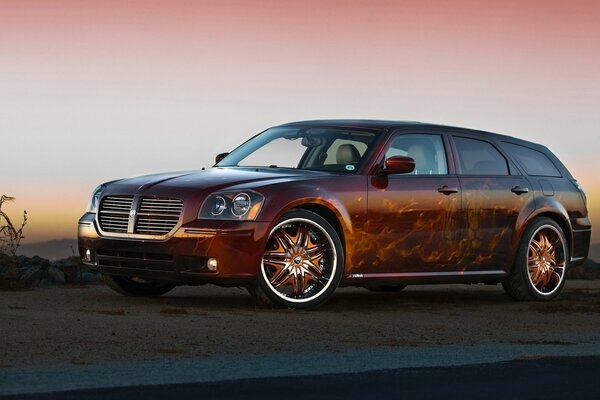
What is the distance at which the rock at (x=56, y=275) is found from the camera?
16422 mm

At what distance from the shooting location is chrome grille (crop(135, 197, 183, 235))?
472 inches

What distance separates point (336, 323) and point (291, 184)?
1.54 meters

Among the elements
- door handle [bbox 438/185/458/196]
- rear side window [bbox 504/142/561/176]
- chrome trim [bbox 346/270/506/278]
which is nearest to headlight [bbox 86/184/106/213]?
chrome trim [bbox 346/270/506/278]

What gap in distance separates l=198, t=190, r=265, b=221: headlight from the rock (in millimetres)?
5057

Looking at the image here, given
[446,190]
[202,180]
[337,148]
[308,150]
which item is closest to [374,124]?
[337,148]

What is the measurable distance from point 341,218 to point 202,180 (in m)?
1.32

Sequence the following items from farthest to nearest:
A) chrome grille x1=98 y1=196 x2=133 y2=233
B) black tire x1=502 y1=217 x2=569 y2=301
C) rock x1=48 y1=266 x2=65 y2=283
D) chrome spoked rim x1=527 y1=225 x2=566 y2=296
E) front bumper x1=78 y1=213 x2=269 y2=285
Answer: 1. rock x1=48 y1=266 x2=65 y2=283
2. chrome spoked rim x1=527 y1=225 x2=566 y2=296
3. black tire x1=502 y1=217 x2=569 y2=301
4. chrome grille x1=98 y1=196 x2=133 y2=233
5. front bumper x1=78 y1=213 x2=269 y2=285

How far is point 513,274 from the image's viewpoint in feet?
47.3

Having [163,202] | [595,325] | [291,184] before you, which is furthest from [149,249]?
[595,325]

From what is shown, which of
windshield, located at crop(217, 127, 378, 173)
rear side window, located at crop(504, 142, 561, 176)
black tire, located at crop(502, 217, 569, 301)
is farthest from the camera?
rear side window, located at crop(504, 142, 561, 176)

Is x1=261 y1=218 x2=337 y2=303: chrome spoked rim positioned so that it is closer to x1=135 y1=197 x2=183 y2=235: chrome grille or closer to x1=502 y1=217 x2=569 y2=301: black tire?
x1=135 y1=197 x2=183 y2=235: chrome grille

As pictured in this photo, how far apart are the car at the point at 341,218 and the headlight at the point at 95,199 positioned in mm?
22

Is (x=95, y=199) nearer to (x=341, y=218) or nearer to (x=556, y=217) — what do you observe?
(x=341, y=218)

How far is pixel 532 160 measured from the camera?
1514 centimetres
